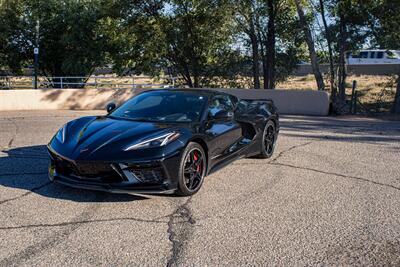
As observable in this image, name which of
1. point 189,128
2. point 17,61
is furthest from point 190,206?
point 17,61

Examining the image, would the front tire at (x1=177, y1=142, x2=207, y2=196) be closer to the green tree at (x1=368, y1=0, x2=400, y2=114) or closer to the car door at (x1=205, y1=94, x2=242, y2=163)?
the car door at (x1=205, y1=94, x2=242, y2=163)

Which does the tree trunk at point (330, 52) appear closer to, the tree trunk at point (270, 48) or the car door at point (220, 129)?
the tree trunk at point (270, 48)

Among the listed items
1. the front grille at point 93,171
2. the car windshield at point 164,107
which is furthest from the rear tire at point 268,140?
the front grille at point 93,171

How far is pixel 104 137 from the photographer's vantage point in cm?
477

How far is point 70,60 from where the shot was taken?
25391mm

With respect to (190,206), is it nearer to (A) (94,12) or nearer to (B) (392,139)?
(B) (392,139)

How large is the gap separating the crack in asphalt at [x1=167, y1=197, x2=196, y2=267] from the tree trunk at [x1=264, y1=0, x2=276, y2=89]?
15243 millimetres

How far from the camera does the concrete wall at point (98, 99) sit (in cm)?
1541

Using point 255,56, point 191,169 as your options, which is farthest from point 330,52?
point 191,169

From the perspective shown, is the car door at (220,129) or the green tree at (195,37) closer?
the car door at (220,129)

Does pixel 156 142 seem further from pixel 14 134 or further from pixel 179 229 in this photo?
pixel 14 134

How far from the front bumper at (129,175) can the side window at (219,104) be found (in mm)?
1197

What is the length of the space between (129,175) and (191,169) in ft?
2.60

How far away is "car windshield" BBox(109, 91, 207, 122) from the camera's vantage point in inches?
211
